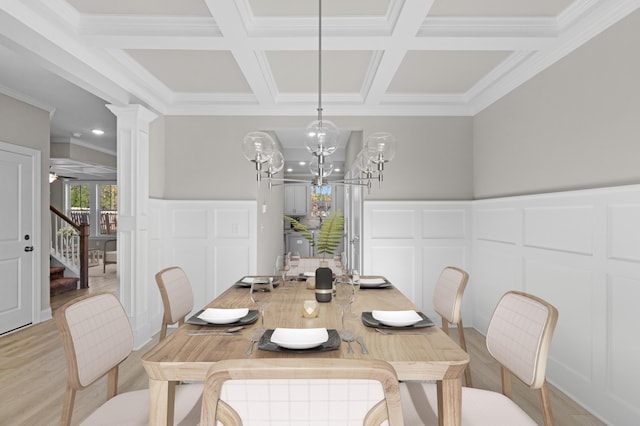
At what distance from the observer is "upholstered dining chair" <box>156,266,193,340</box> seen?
209 centimetres

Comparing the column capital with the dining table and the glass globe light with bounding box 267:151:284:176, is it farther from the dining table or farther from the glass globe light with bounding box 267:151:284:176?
the dining table

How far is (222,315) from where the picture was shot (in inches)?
68.5

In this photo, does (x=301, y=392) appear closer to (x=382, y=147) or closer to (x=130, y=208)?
(x=382, y=147)

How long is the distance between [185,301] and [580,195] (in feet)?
8.40

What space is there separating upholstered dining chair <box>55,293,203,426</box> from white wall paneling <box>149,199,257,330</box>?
241 centimetres

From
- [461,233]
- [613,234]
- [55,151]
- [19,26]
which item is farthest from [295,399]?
[55,151]

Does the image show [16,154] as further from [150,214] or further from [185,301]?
[185,301]

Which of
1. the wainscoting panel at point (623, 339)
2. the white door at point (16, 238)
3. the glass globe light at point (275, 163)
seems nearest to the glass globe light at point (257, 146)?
the glass globe light at point (275, 163)

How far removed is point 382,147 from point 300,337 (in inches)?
55.8

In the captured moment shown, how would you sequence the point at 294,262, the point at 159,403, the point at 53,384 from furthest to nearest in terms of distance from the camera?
the point at 53,384 → the point at 294,262 → the point at 159,403

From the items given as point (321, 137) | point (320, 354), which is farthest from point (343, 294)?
point (321, 137)

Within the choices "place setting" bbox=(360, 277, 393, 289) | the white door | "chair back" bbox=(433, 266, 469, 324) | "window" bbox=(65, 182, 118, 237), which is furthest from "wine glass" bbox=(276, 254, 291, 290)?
"window" bbox=(65, 182, 118, 237)

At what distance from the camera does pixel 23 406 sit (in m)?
2.35

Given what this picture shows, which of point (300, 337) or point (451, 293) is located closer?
point (300, 337)
